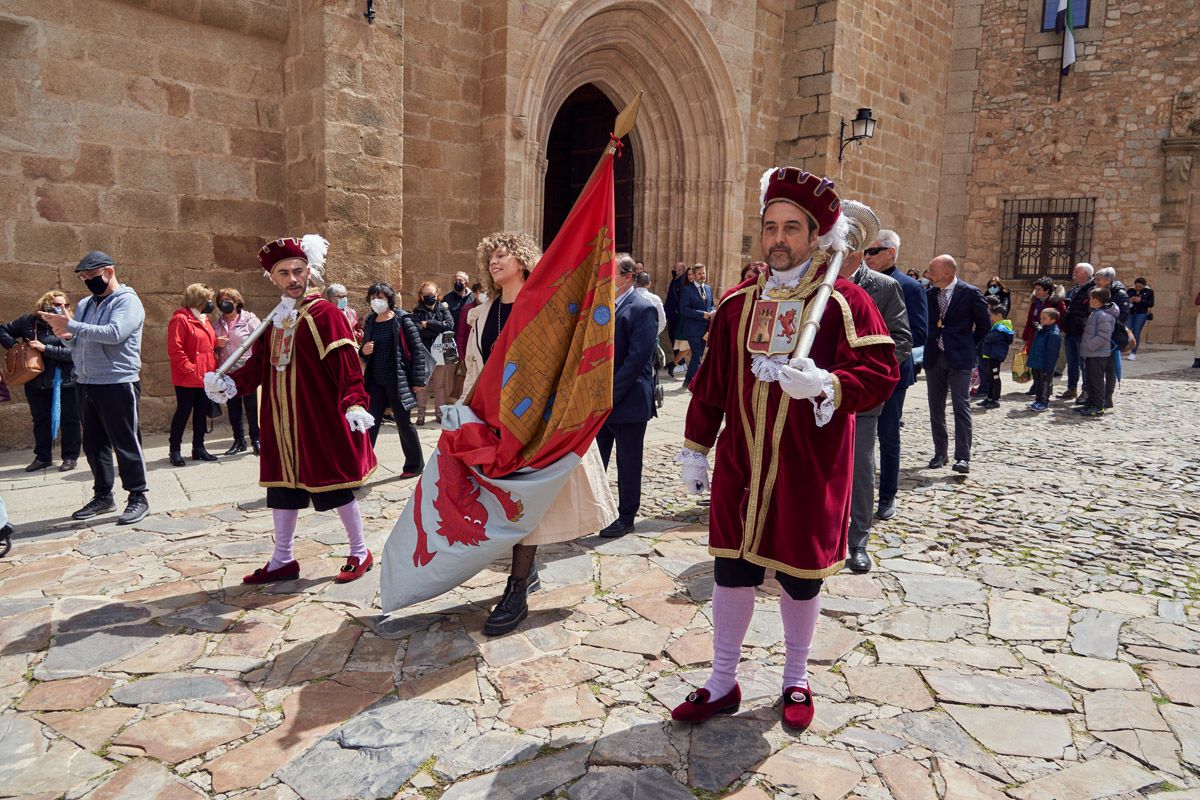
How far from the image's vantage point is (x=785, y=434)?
9.34ft

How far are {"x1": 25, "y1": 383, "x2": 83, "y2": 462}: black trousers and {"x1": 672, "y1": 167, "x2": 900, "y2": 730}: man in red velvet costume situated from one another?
6116 mm

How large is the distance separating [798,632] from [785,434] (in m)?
0.75

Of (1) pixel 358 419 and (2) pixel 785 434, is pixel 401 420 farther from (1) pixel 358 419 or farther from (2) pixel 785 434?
(2) pixel 785 434

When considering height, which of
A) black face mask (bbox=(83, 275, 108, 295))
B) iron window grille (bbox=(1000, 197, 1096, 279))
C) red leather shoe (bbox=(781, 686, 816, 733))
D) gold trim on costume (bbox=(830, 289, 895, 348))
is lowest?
red leather shoe (bbox=(781, 686, 816, 733))

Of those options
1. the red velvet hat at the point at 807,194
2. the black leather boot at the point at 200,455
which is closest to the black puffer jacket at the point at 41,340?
the black leather boot at the point at 200,455

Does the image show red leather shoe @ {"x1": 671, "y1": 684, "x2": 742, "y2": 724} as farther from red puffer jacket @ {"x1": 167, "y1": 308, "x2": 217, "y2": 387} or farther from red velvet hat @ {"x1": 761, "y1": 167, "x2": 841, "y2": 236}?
red puffer jacket @ {"x1": 167, "y1": 308, "x2": 217, "y2": 387}

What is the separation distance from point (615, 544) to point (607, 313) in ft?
6.24

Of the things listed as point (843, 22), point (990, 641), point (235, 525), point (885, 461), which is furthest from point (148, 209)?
point (843, 22)

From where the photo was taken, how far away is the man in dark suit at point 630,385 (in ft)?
16.8

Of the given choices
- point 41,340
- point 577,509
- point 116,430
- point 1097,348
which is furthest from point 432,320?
point 1097,348

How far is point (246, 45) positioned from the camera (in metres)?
8.45

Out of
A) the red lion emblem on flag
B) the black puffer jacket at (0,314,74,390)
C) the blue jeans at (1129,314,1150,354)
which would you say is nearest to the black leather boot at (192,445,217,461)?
the black puffer jacket at (0,314,74,390)

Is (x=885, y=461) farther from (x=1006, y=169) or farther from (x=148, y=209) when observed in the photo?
(x=1006, y=169)

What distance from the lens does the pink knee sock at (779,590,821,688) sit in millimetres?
2998
